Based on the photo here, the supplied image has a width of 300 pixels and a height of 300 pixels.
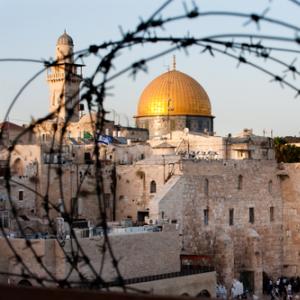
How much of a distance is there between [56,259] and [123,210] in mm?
9522

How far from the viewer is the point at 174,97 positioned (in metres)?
44.3

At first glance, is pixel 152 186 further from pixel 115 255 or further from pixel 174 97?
pixel 174 97

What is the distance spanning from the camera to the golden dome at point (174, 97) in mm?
44375

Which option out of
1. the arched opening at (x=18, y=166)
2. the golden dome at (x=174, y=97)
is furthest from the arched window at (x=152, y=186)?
the golden dome at (x=174, y=97)

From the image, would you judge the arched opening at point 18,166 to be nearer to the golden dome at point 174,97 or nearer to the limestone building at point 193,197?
the limestone building at point 193,197

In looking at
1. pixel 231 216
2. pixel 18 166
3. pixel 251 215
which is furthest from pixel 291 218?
pixel 18 166

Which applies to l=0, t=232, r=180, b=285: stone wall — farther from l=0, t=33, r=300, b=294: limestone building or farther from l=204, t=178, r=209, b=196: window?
l=204, t=178, r=209, b=196: window

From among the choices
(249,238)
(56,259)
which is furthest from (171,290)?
(249,238)

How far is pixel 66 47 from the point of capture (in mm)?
44562

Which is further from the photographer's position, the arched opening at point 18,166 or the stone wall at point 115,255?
the arched opening at point 18,166

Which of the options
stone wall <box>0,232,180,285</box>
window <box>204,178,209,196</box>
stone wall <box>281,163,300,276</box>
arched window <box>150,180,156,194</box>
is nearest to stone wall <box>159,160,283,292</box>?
window <box>204,178,209,196</box>

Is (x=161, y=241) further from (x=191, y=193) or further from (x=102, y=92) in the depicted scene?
(x=102, y=92)

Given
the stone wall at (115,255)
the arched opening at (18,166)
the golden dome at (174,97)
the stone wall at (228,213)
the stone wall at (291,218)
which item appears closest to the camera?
the stone wall at (115,255)

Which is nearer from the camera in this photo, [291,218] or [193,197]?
[193,197]
